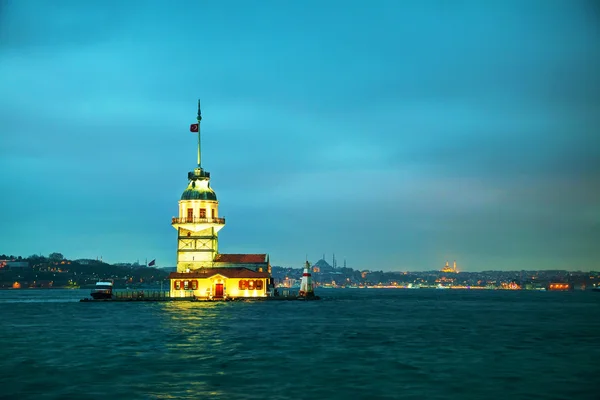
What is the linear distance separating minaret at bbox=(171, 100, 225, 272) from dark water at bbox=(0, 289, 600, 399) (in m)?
41.9

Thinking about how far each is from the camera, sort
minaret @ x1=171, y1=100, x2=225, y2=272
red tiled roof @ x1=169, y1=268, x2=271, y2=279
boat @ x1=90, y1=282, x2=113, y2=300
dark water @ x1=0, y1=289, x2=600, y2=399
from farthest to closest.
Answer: boat @ x1=90, y1=282, x2=113, y2=300, minaret @ x1=171, y1=100, x2=225, y2=272, red tiled roof @ x1=169, y1=268, x2=271, y2=279, dark water @ x1=0, y1=289, x2=600, y2=399

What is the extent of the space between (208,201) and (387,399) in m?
92.9

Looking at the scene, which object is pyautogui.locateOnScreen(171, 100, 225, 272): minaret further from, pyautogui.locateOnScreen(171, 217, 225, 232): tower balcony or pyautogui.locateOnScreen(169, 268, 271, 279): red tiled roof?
pyautogui.locateOnScreen(169, 268, 271, 279): red tiled roof

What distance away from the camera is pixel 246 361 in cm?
4875

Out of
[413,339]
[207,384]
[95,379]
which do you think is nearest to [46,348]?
[95,379]

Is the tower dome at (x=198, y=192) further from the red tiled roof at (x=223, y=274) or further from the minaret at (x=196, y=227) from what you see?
the red tiled roof at (x=223, y=274)

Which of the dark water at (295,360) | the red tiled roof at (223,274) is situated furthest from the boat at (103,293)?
the dark water at (295,360)

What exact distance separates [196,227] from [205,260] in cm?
547

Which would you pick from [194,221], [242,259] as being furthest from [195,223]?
[242,259]

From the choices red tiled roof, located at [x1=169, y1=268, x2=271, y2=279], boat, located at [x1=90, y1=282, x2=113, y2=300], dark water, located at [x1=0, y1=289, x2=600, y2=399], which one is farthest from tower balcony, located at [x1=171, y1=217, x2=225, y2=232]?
dark water, located at [x1=0, y1=289, x2=600, y2=399]

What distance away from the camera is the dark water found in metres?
38.0

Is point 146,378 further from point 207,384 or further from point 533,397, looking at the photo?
point 533,397

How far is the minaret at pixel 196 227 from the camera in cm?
12300

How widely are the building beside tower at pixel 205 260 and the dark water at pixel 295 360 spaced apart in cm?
3698
